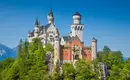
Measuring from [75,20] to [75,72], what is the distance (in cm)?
1757

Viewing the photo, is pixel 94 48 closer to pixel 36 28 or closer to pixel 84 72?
pixel 84 72

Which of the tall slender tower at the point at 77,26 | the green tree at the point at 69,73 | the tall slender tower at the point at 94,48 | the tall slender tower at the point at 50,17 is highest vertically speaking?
the tall slender tower at the point at 50,17

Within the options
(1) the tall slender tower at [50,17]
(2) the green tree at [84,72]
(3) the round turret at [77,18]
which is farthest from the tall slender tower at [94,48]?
(1) the tall slender tower at [50,17]

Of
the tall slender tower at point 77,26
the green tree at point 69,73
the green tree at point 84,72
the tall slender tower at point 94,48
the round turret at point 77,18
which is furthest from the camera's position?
the tall slender tower at point 77,26

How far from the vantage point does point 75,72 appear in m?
66.8

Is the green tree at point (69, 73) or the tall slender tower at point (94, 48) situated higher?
the tall slender tower at point (94, 48)

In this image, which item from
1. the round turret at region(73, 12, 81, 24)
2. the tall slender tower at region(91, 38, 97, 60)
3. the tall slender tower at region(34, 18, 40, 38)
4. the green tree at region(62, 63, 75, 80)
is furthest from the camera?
the tall slender tower at region(34, 18, 40, 38)

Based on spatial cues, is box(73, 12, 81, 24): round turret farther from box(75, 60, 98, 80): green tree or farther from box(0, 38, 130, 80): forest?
box(75, 60, 98, 80): green tree

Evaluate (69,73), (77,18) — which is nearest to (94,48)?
(77,18)

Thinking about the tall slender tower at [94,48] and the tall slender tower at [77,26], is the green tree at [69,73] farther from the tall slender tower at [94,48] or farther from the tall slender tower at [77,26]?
the tall slender tower at [77,26]

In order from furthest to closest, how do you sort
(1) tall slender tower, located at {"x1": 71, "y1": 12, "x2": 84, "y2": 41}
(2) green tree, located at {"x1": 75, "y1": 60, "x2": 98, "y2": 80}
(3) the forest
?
1. (1) tall slender tower, located at {"x1": 71, "y1": 12, "x2": 84, "y2": 41}
2. (3) the forest
3. (2) green tree, located at {"x1": 75, "y1": 60, "x2": 98, "y2": 80}

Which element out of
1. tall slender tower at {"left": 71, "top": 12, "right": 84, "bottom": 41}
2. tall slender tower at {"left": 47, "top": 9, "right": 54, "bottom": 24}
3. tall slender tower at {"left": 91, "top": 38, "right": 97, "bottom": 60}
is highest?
tall slender tower at {"left": 47, "top": 9, "right": 54, "bottom": 24}

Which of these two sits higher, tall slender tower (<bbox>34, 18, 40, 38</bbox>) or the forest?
tall slender tower (<bbox>34, 18, 40, 38</bbox>)

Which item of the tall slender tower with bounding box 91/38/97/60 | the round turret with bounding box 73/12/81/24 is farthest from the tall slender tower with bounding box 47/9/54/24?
the tall slender tower with bounding box 91/38/97/60
